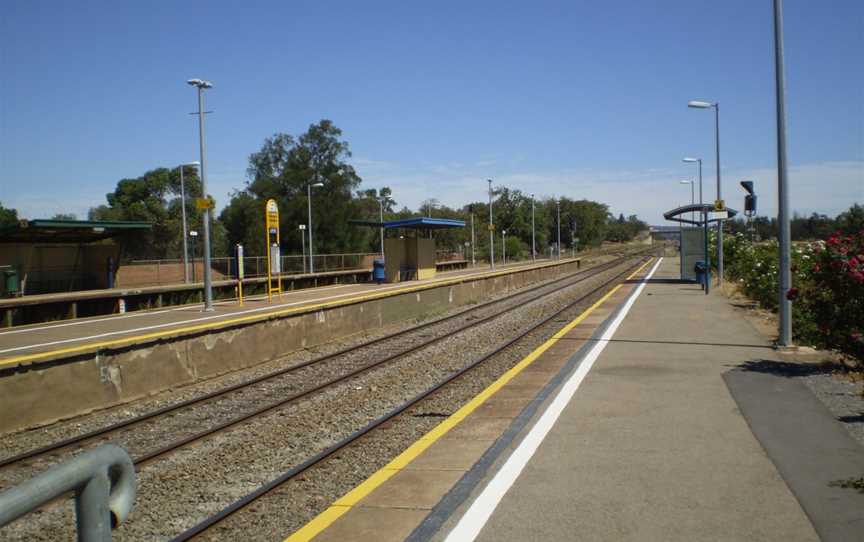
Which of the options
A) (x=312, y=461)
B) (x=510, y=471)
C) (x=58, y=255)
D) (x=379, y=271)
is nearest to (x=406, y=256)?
(x=379, y=271)

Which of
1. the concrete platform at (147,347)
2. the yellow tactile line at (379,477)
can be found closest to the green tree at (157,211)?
the concrete platform at (147,347)

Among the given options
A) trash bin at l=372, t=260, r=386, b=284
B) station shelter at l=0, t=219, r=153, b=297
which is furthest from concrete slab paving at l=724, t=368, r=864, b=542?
trash bin at l=372, t=260, r=386, b=284

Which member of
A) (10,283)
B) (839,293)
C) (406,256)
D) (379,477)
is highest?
(406,256)

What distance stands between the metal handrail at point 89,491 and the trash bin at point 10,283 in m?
24.8

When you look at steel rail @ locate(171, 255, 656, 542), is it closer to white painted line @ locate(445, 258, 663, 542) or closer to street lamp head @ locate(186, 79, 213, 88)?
white painted line @ locate(445, 258, 663, 542)

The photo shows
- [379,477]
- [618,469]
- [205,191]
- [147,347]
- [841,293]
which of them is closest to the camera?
[618,469]

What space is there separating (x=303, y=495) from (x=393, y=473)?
924mm

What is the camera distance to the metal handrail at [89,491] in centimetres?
195

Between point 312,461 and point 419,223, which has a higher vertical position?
point 419,223

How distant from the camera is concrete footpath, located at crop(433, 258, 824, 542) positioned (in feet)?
14.7

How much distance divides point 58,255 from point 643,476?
28000 millimetres

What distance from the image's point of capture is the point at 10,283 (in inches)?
939

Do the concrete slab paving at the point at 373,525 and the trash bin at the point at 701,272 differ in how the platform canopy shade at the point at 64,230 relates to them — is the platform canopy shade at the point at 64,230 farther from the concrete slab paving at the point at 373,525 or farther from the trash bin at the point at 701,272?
the concrete slab paving at the point at 373,525

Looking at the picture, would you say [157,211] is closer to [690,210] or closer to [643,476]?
[690,210]
